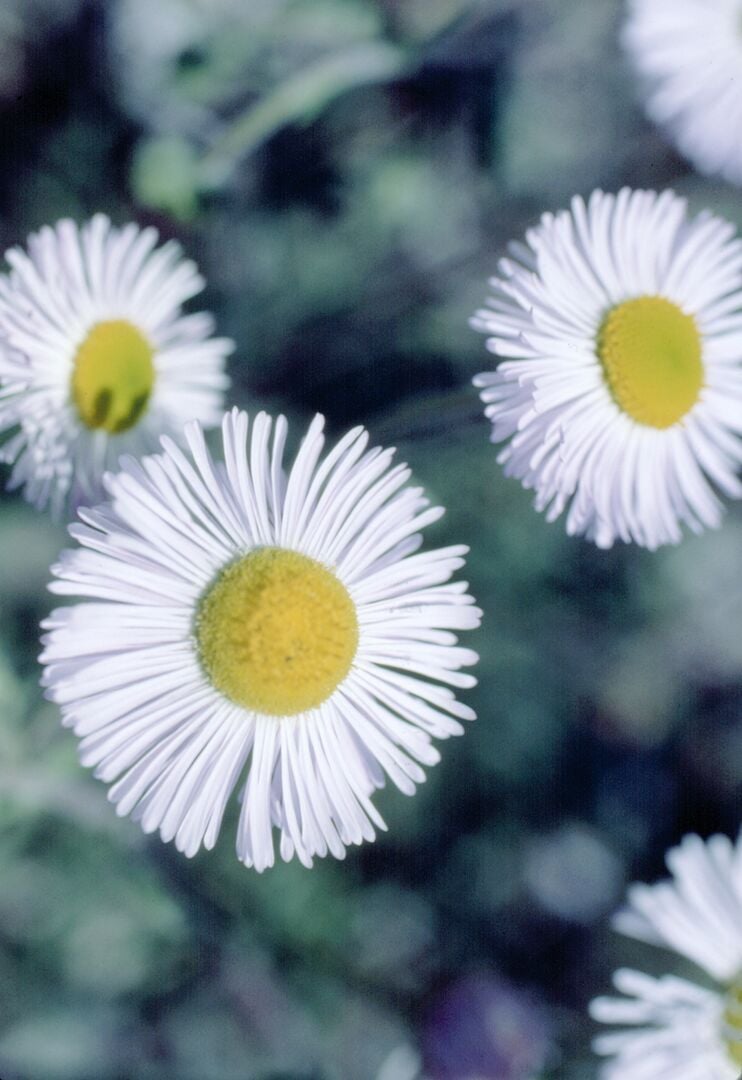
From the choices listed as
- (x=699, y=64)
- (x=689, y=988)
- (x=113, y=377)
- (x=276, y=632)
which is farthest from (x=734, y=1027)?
(x=699, y=64)

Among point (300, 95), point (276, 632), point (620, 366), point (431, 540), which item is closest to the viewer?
point (276, 632)

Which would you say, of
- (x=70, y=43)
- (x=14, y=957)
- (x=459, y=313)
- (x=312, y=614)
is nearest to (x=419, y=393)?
(x=459, y=313)

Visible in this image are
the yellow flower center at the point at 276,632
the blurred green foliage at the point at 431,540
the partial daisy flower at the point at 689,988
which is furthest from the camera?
the blurred green foliage at the point at 431,540

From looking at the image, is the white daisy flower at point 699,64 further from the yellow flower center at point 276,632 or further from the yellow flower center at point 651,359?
the yellow flower center at point 276,632

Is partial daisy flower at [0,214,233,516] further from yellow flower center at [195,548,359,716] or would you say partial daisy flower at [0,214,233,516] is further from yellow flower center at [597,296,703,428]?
yellow flower center at [597,296,703,428]

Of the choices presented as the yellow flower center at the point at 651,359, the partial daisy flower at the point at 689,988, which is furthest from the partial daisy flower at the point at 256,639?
the partial daisy flower at the point at 689,988

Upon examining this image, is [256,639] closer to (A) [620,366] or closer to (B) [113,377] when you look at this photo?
(B) [113,377]

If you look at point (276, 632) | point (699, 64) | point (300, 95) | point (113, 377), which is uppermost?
point (300, 95)
